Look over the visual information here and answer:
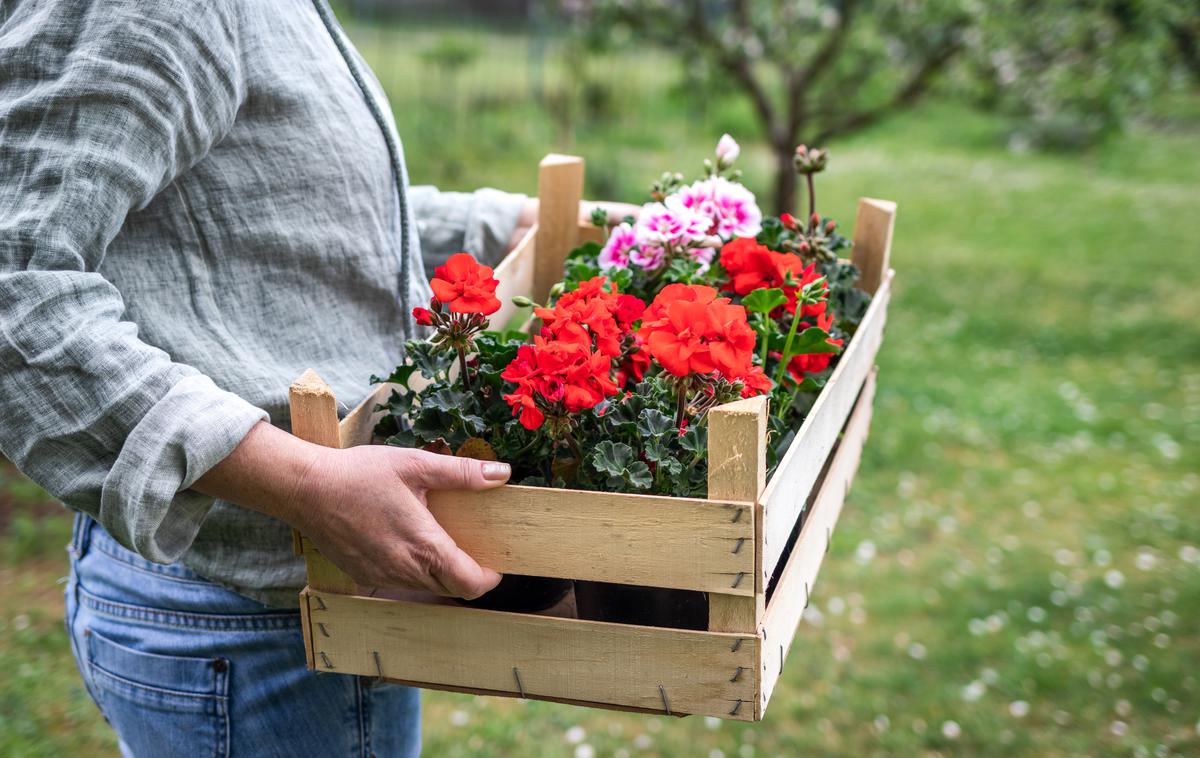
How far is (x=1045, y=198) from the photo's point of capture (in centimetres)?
1167

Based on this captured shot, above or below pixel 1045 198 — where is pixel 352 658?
above

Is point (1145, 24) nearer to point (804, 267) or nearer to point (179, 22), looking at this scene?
point (804, 267)

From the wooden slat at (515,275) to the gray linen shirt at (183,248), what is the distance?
9.1 inches

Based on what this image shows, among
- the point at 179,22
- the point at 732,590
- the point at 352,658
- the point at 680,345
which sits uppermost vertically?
the point at 179,22

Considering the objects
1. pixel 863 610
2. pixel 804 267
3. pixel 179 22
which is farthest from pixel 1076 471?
pixel 179 22

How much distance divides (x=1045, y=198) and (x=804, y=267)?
1110cm

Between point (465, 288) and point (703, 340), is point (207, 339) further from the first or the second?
point (703, 340)

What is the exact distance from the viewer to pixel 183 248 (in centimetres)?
119

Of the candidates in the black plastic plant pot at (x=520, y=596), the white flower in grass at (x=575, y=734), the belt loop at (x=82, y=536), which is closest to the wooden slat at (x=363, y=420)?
the black plastic plant pot at (x=520, y=596)

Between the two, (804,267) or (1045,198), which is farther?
(1045,198)

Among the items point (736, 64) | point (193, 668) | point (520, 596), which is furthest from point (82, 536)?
point (736, 64)

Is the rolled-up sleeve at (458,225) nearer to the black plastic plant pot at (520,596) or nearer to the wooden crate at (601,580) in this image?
the wooden crate at (601,580)

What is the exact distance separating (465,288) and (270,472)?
29cm

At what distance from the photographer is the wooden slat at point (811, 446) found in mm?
1132
